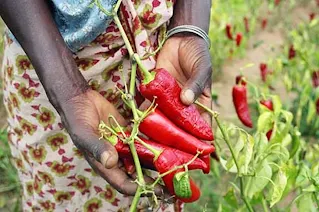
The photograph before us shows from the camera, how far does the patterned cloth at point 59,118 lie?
4.41 ft

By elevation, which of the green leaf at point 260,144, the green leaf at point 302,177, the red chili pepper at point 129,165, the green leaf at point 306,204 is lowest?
the green leaf at point 306,204

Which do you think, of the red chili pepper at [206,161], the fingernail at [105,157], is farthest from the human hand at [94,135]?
the red chili pepper at [206,161]

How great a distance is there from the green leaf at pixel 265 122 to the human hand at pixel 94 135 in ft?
1.77

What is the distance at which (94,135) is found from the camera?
1.14 metres

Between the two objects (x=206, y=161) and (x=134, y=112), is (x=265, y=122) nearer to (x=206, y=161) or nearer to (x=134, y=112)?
(x=206, y=161)

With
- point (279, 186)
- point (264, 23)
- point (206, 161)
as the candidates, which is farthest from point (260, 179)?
point (264, 23)

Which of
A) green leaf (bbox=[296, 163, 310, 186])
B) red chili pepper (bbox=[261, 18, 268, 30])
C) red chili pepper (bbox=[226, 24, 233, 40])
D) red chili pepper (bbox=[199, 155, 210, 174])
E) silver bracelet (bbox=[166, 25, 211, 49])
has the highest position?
silver bracelet (bbox=[166, 25, 211, 49])

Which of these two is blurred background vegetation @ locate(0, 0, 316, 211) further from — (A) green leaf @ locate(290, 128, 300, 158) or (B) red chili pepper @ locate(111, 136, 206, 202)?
(B) red chili pepper @ locate(111, 136, 206, 202)

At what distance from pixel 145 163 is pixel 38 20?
34 cm

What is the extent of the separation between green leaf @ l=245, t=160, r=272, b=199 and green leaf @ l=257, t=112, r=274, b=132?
8.9 inches

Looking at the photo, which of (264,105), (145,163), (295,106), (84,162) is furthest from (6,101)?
(295,106)

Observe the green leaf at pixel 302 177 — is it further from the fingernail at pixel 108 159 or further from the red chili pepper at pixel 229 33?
the red chili pepper at pixel 229 33

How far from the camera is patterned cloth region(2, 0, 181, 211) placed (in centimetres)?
134

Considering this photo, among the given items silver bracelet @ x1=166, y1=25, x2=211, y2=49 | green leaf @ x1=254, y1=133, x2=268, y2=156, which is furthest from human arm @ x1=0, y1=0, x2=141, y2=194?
green leaf @ x1=254, y1=133, x2=268, y2=156
